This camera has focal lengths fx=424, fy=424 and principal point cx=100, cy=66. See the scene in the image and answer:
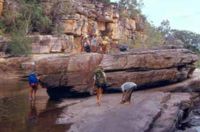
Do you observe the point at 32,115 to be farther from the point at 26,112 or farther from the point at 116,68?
the point at 116,68

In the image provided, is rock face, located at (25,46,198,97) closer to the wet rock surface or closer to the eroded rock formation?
the eroded rock formation

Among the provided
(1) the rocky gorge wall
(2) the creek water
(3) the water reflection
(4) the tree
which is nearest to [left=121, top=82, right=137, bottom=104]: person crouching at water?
(2) the creek water

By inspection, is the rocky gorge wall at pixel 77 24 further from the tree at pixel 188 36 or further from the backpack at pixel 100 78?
the tree at pixel 188 36

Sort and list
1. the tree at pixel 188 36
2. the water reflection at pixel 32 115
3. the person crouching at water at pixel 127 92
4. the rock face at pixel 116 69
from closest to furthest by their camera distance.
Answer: the water reflection at pixel 32 115 → the person crouching at water at pixel 127 92 → the rock face at pixel 116 69 → the tree at pixel 188 36

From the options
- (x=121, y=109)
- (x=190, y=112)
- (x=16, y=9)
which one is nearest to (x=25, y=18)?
(x=16, y=9)

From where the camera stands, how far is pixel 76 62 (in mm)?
22469

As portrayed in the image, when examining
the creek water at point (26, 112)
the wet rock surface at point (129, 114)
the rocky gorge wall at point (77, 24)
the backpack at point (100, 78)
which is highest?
the rocky gorge wall at point (77, 24)

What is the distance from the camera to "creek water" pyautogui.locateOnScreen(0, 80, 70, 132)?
15.4m

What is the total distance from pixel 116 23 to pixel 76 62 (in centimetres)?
3677

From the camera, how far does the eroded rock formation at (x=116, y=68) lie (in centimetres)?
2238

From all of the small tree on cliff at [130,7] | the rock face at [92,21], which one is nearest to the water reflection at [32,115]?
the rock face at [92,21]

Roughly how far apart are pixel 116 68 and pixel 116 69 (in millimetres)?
72

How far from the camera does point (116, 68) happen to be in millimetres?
23078

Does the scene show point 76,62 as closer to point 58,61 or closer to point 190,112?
point 58,61
